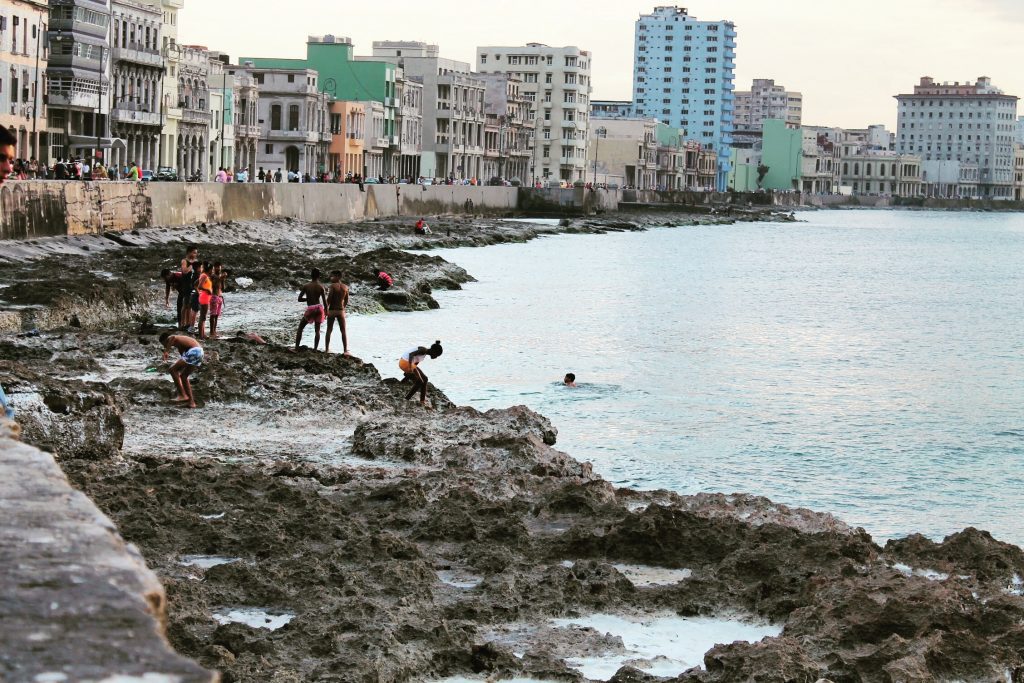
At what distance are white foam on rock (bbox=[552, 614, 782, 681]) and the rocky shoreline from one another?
79 mm

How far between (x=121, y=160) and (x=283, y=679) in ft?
233

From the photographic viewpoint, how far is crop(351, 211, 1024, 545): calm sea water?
1875cm

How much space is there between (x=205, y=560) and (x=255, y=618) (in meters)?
1.42

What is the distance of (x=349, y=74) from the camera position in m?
114

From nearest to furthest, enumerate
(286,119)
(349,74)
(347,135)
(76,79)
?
(76,79)
(286,119)
(347,135)
(349,74)

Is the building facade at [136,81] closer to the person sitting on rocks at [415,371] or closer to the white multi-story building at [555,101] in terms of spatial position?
the person sitting on rocks at [415,371]

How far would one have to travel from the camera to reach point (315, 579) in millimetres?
10070

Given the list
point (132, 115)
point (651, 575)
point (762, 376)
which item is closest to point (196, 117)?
point (132, 115)

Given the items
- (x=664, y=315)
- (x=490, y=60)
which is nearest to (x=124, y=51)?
(x=664, y=315)

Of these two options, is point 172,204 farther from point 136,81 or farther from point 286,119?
point 286,119

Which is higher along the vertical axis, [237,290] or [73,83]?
[73,83]

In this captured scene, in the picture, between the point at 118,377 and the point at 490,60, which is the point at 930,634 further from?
the point at 490,60

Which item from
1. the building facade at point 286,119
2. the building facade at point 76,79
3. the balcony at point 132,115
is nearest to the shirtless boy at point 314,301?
the building facade at point 76,79

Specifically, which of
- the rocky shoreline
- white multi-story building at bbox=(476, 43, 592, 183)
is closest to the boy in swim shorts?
the rocky shoreline
